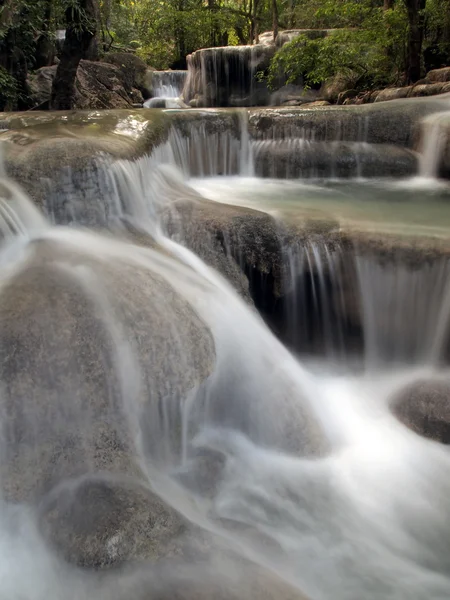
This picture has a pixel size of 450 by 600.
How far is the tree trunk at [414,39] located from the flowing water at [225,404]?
6.54m

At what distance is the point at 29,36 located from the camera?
10266mm

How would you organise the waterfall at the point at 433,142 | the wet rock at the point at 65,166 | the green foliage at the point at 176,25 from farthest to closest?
the green foliage at the point at 176,25 → the waterfall at the point at 433,142 → the wet rock at the point at 65,166

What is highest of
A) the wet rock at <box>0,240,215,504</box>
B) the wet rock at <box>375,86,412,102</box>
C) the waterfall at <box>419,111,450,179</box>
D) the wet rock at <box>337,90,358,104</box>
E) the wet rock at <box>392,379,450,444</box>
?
the wet rock at <box>375,86,412,102</box>

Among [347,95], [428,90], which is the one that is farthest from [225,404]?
[347,95]

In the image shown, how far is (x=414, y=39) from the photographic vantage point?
408 inches

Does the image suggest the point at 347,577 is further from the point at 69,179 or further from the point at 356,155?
the point at 356,155

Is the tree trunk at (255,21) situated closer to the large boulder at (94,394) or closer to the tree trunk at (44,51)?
the tree trunk at (44,51)

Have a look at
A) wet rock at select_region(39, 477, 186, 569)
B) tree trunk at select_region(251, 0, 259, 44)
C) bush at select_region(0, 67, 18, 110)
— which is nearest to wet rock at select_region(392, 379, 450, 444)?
wet rock at select_region(39, 477, 186, 569)

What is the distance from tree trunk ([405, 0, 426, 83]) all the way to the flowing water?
654cm

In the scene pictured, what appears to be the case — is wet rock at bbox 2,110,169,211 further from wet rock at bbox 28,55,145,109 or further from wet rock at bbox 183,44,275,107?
wet rock at bbox 183,44,275,107

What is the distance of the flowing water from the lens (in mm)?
2975

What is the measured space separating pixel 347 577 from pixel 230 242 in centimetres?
307

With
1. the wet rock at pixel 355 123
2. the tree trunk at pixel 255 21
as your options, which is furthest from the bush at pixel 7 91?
A: the tree trunk at pixel 255 21

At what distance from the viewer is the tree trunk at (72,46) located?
7871 mm
